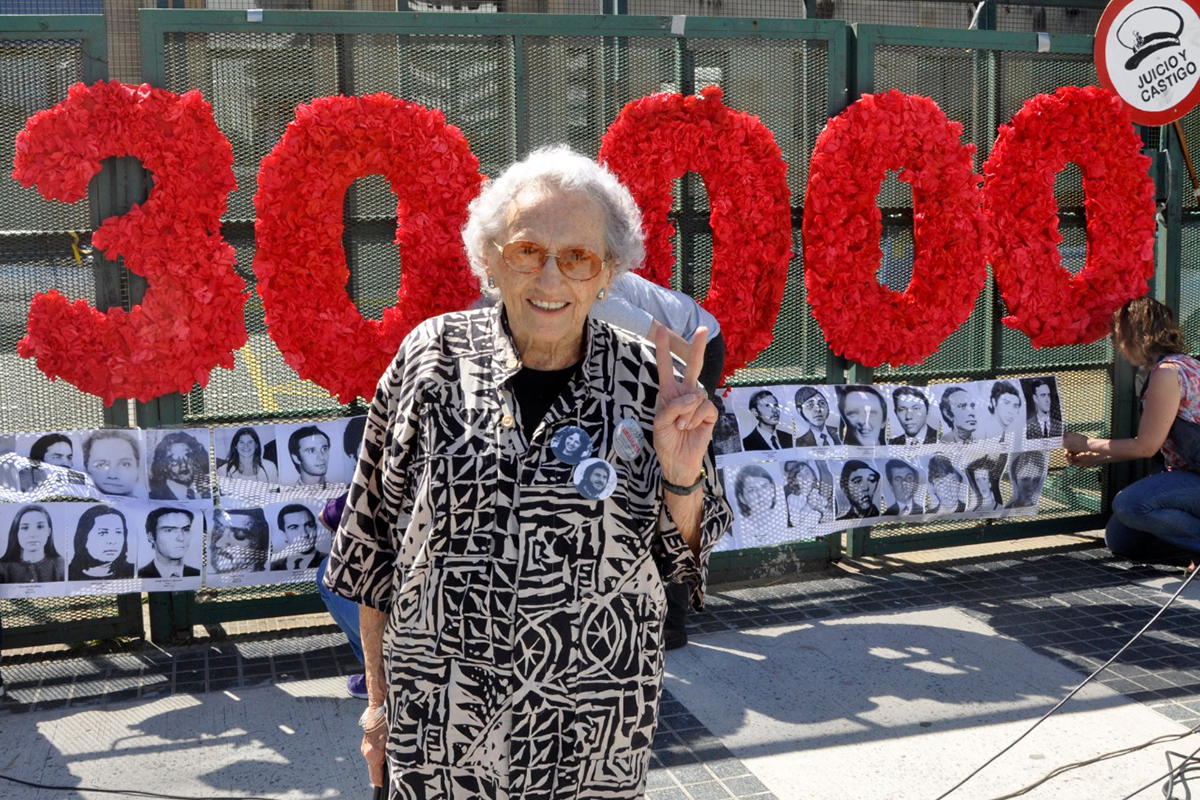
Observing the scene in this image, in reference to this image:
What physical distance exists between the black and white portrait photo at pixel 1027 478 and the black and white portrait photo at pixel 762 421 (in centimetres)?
138

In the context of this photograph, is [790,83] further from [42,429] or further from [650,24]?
[42,429]

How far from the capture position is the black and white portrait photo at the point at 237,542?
5.20m

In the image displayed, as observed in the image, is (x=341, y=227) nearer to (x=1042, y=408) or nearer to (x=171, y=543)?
(x=171, y=543)

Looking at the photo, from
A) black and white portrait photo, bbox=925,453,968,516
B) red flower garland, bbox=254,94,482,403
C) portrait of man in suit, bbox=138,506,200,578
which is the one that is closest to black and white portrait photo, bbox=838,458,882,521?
black and white portrait photo, bbox=925,453,968,516

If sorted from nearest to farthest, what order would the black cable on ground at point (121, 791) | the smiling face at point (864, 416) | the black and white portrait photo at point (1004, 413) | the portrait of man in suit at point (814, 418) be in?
the black cable on ground at point (121, 791) → the portrait of man in suit at point (814, 418) → the smiling face at point (864, 416) → the black and white portrait photo at point (1004, 413)

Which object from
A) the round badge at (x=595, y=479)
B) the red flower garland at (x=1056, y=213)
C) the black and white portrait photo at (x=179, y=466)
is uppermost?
the red flower garland at (x=1056, y=213)

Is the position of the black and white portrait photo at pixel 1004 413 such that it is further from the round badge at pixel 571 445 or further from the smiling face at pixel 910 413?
the round badge at pixel 571 445

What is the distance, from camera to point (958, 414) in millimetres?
6465

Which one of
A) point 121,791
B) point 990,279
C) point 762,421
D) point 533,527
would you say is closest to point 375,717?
point 533,527

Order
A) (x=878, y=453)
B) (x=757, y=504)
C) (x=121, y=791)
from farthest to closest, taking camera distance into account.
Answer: (x=878, y=453), (x=757, y=504), (x=121, y=791)

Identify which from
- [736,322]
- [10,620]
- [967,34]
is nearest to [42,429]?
[10,620]

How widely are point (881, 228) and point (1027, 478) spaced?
1634 millimetres

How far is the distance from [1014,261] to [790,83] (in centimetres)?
154

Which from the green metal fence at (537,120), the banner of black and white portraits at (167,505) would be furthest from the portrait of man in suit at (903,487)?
the banner of black and white portraits at (167,505)
